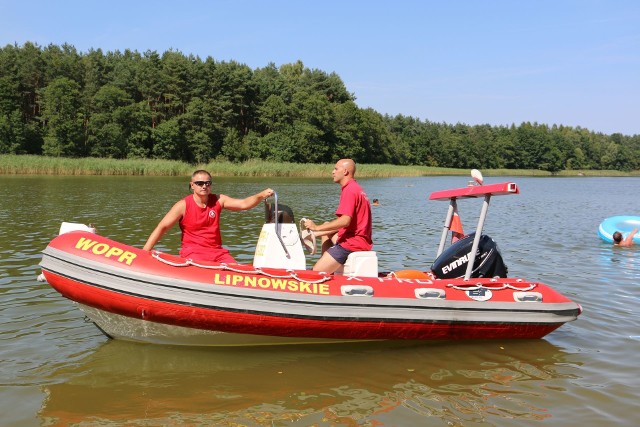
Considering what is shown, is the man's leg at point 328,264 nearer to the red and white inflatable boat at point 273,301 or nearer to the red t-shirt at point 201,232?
the red and white inflatable boat at point 273,301

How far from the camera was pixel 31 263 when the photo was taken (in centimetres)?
903

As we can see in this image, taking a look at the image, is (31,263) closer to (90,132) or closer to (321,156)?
(90,132)

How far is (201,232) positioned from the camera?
565 centimetres

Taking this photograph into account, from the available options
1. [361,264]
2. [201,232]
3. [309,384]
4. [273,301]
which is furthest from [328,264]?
[309,384]

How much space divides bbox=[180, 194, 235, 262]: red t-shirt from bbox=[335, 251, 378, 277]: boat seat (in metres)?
1.22

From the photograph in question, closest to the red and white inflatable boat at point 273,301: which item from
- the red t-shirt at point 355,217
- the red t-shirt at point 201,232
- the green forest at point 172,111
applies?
the red t-shirt at point 355,217

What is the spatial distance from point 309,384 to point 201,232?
190cm

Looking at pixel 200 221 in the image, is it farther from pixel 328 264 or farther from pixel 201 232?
pixel 328 264

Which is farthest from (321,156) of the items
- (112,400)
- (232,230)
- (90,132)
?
(112,400)

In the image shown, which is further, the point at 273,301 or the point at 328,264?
the point at 328,264

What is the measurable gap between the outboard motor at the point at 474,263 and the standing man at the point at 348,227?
0.92 meters

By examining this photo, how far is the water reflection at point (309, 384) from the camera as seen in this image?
414 centimetres

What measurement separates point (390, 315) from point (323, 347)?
2.43 feet

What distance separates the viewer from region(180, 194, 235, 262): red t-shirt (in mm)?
5582
